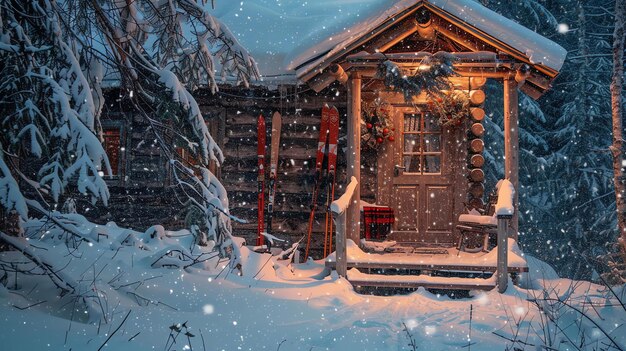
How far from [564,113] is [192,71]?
17151mm

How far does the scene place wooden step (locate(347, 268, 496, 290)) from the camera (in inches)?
289

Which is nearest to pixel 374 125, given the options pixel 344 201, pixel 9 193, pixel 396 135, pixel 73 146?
pixel 396 135

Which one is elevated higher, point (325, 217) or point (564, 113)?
point (564, 113)

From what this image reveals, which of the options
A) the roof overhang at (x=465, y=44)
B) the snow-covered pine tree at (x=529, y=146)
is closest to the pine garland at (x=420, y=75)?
the roof overhang at (x=465, y=44)

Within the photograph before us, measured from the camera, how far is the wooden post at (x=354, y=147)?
862 cm

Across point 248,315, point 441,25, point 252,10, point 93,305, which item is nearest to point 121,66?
point 93,305

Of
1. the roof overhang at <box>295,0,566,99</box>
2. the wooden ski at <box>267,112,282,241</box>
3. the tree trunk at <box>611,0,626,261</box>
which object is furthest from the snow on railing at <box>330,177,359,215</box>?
the tree trunk at <box>611,0,626,261</box>

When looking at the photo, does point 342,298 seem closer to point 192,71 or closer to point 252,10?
point 192,71

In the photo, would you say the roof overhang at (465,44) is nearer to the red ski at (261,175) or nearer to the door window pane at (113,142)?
the red ski at (261,175)

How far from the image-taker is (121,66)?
4820mm

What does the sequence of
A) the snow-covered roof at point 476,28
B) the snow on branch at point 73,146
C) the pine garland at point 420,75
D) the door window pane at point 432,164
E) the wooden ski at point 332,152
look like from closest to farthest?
the snow on branch at point 73,146, the snow-covered roof at point 476,28, the pine garland at point 420,75, the wooden ski at point 332,152, the door window pane at point 432,164

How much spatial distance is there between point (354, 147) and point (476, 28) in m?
2.50

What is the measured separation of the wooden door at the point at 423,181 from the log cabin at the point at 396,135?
19 mm

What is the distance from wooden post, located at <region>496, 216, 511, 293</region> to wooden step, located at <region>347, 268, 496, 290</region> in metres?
0.12
